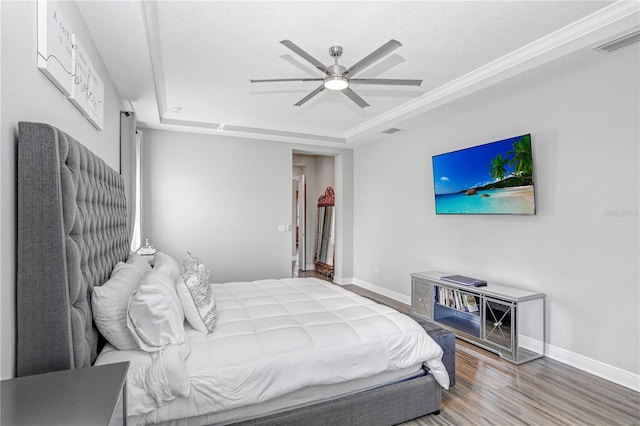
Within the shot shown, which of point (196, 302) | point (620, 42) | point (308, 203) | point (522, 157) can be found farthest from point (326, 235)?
point (620, 42)

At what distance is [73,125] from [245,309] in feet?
5.36

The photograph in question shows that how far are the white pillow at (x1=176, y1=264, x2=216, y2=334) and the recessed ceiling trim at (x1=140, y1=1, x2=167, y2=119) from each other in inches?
67.5

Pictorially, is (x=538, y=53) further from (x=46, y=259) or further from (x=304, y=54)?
(x=46, y=259)

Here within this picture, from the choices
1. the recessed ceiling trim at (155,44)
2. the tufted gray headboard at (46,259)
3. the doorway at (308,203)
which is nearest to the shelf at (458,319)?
the tufted gray headboard at (46,259)

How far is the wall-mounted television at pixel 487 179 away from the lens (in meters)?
3.25

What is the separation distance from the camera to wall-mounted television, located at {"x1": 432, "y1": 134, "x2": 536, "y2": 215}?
3252mm

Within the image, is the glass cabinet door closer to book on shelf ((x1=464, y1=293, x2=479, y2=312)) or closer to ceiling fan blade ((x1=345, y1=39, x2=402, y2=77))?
book on shelf ((x1=464, y1=293, x2=479, y2=312))

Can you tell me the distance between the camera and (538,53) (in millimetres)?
2797

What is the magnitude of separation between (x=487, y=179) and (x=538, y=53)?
4.14 feet

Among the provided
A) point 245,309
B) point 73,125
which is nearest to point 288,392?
point 245,309

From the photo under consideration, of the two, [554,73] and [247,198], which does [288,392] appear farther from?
[247,198]

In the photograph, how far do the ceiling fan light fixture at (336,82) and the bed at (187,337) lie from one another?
1725mm

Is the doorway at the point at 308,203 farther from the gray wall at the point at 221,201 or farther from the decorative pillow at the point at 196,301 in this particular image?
the decorative pillow at the point at 196,301

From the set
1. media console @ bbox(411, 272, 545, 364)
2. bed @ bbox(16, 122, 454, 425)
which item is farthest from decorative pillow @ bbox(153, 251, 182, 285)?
media console @ bbox(411, 272, 545, 364)
